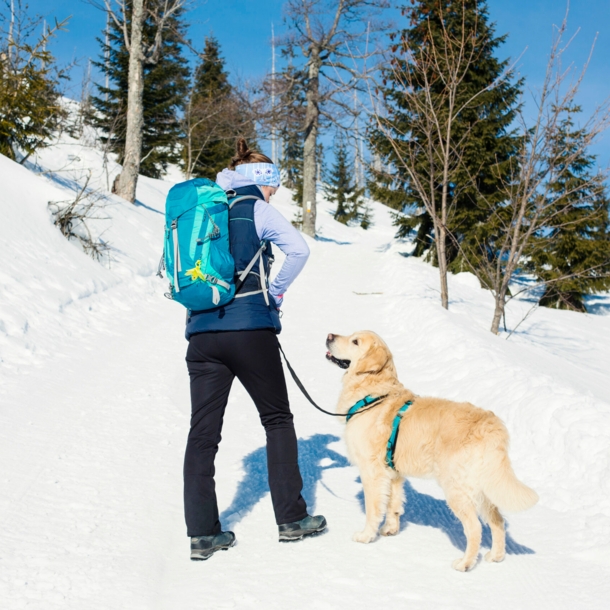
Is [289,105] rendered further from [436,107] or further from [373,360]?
[373,360]

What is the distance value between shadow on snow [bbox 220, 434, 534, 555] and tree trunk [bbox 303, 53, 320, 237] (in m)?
19.3

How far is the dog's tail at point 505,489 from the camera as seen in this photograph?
2637mm

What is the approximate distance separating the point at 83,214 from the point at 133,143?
5.45 m

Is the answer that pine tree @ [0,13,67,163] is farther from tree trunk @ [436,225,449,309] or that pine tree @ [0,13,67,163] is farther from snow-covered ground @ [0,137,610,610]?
tree trunk @ [436,225,449,309]

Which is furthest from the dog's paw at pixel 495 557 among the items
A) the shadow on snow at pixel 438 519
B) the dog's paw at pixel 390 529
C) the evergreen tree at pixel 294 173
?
the evergreen tree at pixel 294 173

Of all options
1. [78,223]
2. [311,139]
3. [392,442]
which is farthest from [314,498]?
[311,139]

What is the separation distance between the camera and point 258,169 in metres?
3.18

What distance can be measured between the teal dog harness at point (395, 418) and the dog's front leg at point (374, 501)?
0.10 meters

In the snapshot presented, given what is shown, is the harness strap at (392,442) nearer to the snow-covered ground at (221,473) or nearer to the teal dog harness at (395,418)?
the teal dog harness at (395,418)

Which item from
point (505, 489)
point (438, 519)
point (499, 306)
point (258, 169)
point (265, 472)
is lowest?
point (438, 519)

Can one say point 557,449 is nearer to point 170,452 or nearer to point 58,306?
point 170,452

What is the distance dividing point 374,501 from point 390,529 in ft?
0.95

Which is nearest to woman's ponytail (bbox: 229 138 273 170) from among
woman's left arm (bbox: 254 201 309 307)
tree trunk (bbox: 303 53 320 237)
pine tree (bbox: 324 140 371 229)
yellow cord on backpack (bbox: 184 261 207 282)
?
woman's left arm (bbox: 254 201 309 307)

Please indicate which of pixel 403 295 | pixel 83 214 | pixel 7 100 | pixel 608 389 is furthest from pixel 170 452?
pixel 7 100
